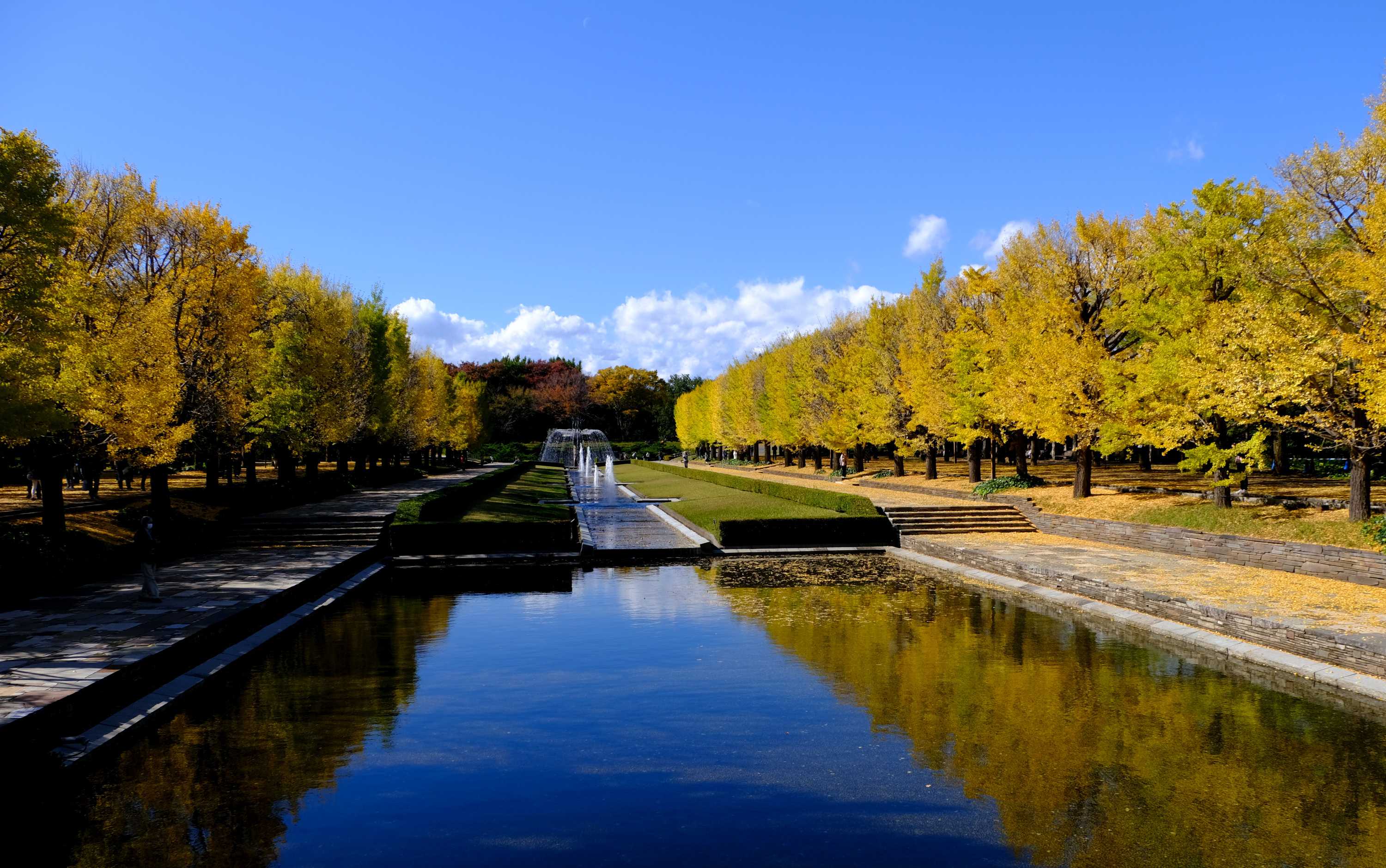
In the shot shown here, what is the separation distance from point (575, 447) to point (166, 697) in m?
94.3

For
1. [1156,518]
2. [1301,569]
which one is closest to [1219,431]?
[1156,518]

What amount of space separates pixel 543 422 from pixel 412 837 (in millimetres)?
111720

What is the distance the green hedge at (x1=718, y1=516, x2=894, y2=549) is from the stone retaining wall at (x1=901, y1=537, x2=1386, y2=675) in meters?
5.39

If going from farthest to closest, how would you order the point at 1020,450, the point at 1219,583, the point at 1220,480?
the point at 1020,450
the point at 1220,480
the point at 1219,583

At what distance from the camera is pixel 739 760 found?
26.1 feet

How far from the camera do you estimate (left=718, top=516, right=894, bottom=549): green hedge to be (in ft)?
77.4

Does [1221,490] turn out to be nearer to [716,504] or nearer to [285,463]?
[716,504]

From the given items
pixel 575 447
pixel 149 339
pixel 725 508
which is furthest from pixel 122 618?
pixel 575 447

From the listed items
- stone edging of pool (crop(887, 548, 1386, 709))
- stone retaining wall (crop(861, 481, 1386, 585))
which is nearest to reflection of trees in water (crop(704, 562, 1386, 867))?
stone edging of pool (crop(887, 548, 1386, 709))

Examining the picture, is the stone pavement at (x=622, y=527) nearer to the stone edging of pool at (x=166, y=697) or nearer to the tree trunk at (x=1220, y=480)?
the stone edging of pool at (x=166, y=697)

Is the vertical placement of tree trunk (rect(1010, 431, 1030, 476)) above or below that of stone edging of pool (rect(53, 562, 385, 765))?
above

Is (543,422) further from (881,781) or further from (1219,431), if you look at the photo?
(881,781)

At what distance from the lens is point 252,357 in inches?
990

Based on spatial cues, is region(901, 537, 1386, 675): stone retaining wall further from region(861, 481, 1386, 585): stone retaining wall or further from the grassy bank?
the grassy bank
